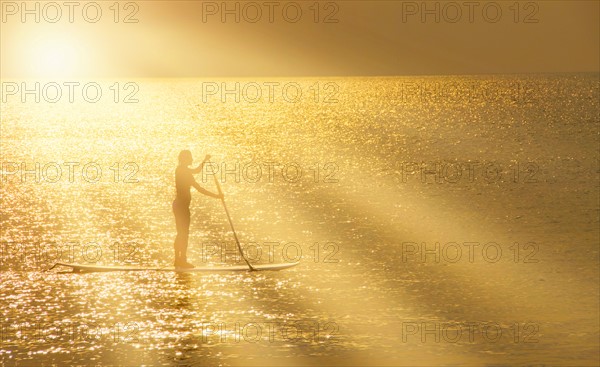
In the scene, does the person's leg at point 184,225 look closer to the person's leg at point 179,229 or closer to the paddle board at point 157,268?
the person's leg at point 179,229

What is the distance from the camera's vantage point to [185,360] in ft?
48.9

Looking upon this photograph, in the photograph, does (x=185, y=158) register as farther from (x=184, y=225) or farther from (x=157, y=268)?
(x=157, y=268)

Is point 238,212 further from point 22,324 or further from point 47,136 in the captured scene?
point 47,136

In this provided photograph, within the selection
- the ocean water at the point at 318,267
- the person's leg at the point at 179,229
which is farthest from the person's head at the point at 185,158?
the person's leg at the point at 179,229

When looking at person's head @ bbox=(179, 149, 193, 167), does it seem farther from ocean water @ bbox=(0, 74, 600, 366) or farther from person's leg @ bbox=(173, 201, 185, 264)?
person's leg @ bbox=(173, 201, 185, 264)

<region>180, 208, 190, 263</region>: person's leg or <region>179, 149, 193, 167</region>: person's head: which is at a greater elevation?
<region>179, 149, 193, 167</region>: person's head

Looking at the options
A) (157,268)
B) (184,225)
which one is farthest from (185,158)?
(157,268)

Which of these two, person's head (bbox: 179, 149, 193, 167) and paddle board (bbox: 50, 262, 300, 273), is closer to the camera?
person's head (bbox: 179, 149, 193, 167)

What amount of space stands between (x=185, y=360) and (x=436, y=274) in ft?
24.5

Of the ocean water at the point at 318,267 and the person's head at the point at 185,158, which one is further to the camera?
the person's head at the point at 185,158

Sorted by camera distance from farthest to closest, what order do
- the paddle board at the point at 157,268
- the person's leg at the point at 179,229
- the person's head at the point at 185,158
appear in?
the paddle board at the point at 157,268 < the person's leg at the point at 179,229 < the person's head at the point at 185,158

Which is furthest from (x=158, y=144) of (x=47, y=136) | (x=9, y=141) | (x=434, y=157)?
(x=434, y=157)

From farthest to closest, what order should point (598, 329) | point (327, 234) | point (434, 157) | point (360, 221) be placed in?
1. point (434, 157)
2. point (360, 221)
3. point (327, 234)
4. point (598, 329)

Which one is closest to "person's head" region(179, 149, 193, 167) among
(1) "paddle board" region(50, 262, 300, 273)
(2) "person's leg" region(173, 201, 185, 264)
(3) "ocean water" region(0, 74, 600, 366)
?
(3) "ocean water" region(0, 74, 600, 366)
